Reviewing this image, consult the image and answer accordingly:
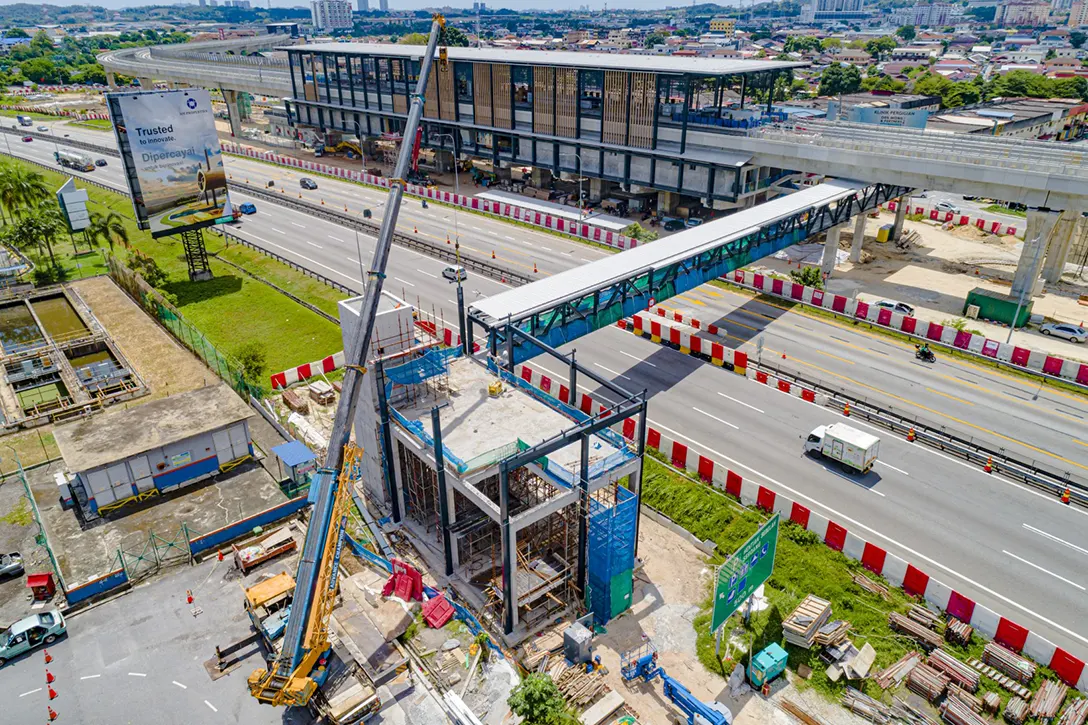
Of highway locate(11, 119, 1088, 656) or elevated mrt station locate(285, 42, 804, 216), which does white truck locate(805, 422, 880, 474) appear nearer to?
highway locate(11, 119, 1088, 656)

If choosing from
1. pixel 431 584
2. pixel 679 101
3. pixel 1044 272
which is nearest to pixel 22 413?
pixel 431 584

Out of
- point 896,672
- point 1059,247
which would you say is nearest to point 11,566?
point 896,672

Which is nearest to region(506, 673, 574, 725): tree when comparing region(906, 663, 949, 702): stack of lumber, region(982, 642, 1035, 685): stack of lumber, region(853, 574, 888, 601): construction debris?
region(906, 663, 949, 702): stack of lumber

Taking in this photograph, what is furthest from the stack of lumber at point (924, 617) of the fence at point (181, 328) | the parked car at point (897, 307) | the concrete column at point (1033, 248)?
the concrete column at point (1033, 248)

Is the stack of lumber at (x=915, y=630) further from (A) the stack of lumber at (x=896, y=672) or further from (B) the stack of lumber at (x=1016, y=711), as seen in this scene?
(B) the stack of lumber at (x=1016, y=711)

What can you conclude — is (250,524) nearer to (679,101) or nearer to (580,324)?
(580,324)

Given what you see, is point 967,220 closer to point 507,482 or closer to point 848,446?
point 848,446
